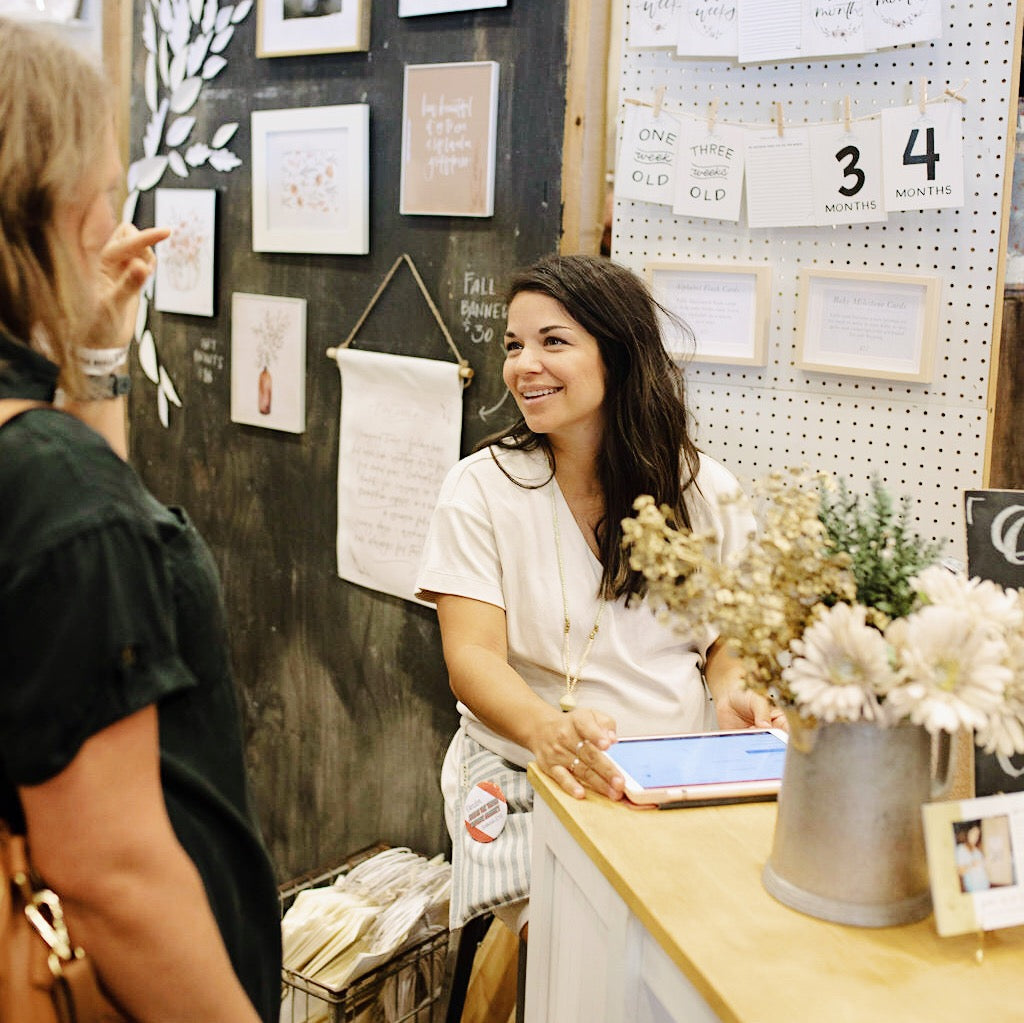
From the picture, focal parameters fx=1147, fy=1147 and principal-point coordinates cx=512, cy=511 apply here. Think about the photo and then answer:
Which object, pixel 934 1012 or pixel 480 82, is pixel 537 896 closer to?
pixel 934 1012

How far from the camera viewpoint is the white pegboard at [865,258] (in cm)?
196

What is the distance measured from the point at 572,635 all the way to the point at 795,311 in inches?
29.7

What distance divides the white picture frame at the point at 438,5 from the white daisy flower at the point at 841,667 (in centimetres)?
187

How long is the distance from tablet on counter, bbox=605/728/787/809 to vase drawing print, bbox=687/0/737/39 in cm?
131

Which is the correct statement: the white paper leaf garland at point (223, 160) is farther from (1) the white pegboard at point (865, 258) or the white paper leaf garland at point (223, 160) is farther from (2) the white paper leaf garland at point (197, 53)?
(1) the white pegboard at point (865, 258)

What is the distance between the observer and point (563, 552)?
2.06 metres

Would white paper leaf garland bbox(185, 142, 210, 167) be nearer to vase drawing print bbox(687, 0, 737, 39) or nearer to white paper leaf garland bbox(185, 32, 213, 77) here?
white paper leaf garland bbox(185, 32, 213, 77)

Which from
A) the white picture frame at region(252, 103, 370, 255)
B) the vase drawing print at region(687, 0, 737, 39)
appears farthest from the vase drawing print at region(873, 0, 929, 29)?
the white picture frame at region(252, 103, 370, 255)

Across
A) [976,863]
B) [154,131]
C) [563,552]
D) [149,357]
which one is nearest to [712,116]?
[563,552]

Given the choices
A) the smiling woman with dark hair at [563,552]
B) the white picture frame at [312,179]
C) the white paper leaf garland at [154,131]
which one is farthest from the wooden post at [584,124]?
the white paper leaf garland at [154,131]

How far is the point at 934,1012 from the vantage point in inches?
40.4

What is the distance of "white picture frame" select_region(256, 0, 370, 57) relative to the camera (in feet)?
9.05

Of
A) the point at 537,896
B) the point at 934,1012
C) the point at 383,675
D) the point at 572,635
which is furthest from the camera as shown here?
the point at 383,675

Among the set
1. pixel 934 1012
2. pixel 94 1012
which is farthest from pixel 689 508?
pixel 94 1012
